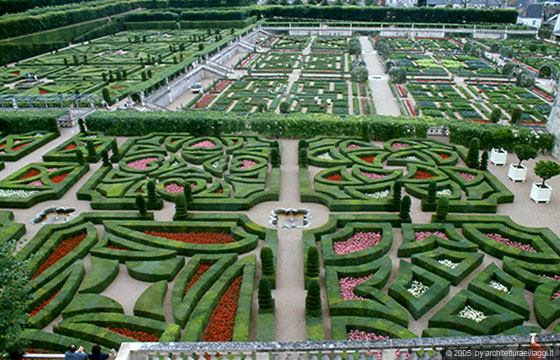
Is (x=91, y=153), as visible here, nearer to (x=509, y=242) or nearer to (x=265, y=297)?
(x=265, y=297)

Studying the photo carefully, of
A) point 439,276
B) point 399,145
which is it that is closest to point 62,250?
point 439,276

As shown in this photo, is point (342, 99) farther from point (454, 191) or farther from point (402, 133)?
point (454, 191)

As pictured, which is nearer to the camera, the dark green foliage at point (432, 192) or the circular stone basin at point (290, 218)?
the circular stone basin at point (290, 218)

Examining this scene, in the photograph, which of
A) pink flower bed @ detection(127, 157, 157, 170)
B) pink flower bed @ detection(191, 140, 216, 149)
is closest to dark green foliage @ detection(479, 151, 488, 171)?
pink flower bed @ detection(191, 140, 216, 149)

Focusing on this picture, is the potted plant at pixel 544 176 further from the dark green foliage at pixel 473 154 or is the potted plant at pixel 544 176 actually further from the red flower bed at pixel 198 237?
the red flower bed at pixel 198 237

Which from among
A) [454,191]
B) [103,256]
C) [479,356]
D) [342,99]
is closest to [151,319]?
[103,256]

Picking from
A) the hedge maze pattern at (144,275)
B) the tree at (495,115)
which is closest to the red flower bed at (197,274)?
the hedge maze pattern at (144,275)

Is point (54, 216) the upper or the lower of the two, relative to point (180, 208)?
lower
